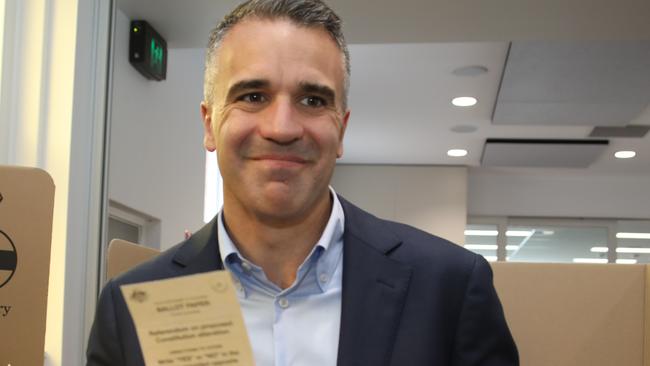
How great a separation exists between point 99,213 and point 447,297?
111 centimetres

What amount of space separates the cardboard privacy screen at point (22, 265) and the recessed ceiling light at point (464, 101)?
13.3 ft

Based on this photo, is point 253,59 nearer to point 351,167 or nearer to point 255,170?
point 255,170

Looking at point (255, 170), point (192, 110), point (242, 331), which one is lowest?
point (242, 331)

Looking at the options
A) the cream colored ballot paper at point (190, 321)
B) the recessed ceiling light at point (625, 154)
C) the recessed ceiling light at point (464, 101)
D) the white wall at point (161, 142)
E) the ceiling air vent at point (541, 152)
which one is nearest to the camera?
the cream colored ballot paper at point (190, 321)

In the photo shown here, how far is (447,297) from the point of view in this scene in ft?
3.44

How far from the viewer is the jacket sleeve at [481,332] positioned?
1.02m

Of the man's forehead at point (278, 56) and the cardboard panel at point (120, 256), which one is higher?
the man's forehead at point (278, 56)

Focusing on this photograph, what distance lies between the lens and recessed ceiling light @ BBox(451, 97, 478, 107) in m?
4.98

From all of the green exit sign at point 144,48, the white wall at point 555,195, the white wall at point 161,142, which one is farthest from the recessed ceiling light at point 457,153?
the green exit sign at point 144,48

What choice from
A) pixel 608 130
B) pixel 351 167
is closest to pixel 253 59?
pixel 608 130

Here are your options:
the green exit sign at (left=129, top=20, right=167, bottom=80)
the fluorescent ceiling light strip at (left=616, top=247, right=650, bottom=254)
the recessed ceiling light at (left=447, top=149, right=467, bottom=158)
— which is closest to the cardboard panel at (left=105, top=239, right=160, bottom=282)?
the green exit sign at (left=129, top=20, right=167, bottom=80)

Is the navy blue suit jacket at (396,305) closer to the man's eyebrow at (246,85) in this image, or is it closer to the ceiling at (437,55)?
the man's eyebrow at (246,85)

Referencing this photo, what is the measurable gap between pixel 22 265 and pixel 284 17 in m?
0.46

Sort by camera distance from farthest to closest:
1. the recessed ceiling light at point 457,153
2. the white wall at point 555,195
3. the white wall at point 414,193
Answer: the white wall at point 555,195, the white wall at point 414,193, the recessed ceiling light at point 457,153
